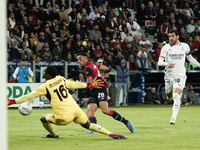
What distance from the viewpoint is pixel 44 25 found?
66.3 ft

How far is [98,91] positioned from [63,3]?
15879 mm

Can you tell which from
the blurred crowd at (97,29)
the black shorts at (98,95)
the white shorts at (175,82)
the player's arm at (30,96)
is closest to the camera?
the player's arm at (30,96)

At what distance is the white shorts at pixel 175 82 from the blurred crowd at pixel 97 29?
8.72 m

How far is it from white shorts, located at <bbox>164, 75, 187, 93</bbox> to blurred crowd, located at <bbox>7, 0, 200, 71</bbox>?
28.6 ft

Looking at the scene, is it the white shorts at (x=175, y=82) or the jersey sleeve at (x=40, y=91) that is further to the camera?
the white shorts at (x=175, y=82)

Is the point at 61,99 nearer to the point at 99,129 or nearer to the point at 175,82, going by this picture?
the point at 99,129

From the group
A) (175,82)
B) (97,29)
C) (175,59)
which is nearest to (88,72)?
(175,82)

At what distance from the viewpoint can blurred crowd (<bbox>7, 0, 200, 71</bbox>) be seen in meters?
18.9

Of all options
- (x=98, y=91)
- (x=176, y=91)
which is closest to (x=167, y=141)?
(x=98, y=91)

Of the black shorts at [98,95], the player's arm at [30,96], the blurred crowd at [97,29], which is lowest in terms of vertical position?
the black shorts at [98,95]

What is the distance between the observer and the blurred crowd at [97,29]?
18.9 metres

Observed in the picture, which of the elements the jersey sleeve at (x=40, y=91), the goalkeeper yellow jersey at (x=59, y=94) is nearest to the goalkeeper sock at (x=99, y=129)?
the goalkeeper yellow jersey at (x=59, y=94)

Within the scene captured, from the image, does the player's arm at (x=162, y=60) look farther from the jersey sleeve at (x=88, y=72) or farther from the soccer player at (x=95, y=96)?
the jersey sleeve at (x=88, y=72)

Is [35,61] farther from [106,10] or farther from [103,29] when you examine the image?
[106,10]
